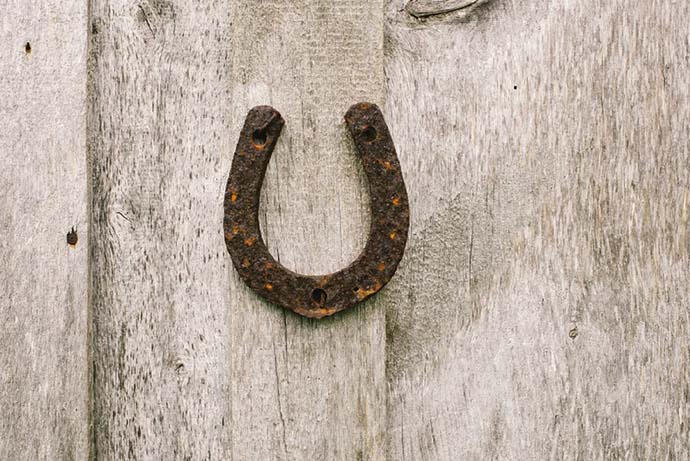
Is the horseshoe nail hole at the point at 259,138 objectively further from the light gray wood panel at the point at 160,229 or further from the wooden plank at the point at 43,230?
the wooden plank at the point at 43,230

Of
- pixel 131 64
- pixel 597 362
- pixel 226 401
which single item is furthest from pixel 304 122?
pixel 597 362

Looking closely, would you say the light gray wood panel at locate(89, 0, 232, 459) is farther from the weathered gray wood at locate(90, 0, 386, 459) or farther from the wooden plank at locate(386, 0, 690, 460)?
the wooden plank at locate(386, 0, 690, 460)

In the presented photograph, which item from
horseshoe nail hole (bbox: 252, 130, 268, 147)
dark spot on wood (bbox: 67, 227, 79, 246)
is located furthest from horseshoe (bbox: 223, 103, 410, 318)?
dark spot on wood (bbox: 67, 227, 79, 246)

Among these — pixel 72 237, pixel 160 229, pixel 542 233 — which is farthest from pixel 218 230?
pixel 542 233

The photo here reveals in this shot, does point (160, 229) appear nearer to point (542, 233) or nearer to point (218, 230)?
point (218, 230)

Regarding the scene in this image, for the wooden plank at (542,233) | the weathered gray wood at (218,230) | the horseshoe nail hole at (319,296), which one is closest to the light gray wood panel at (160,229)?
the weathered gray wood at (218,230)

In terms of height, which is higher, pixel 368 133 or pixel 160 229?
pixel 368 133
